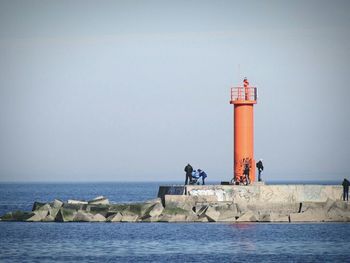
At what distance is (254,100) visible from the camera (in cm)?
4450

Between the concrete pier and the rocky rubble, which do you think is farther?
the concrete pier

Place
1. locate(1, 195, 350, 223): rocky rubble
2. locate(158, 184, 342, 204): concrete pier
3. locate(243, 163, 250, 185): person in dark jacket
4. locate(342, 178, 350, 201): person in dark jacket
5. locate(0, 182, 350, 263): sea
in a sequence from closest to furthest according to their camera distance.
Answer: locate(0, 182, 350, 263): sea → locate(1, 195, 350, 223): rocky rubble → locate(158, 184, 342, 204): concrete pier → locate(342, 178, 350, 201): person in dark jacket → locate(243, 163, 250, 185): person in dark jacket

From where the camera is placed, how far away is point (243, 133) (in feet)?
146

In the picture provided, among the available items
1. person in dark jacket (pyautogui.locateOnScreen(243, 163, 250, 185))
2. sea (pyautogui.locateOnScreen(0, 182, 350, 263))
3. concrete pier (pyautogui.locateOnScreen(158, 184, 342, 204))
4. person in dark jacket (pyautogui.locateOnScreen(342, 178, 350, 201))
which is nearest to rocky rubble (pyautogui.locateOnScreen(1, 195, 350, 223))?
concrete pier (pyautogui.locateOnScreen(158, 184, 342, 204))

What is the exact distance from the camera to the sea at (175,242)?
34.2 m

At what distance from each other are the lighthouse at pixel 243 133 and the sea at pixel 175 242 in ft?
9.87

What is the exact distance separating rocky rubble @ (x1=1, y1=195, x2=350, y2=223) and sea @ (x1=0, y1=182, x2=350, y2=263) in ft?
1.20

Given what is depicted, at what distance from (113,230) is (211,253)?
23.9ft

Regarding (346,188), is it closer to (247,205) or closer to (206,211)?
(247,205)

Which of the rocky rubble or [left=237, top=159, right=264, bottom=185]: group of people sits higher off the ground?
[left=237, top=159, right=264, bottom=185]: group of people

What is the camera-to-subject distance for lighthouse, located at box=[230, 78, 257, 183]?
44.5 metres

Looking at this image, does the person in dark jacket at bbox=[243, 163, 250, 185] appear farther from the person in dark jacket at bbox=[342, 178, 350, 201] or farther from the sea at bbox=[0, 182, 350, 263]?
the person in dark jacket at bbox=[342, 178, 350, 201]

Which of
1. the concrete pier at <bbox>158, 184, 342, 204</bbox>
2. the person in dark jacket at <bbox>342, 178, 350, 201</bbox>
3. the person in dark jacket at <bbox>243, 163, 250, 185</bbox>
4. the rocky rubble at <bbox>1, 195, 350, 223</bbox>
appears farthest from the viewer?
the person in dark jacket at <bbox>243, 163, 250, 185</bbox>

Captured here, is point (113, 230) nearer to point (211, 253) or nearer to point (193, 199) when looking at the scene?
point (193, 199)
